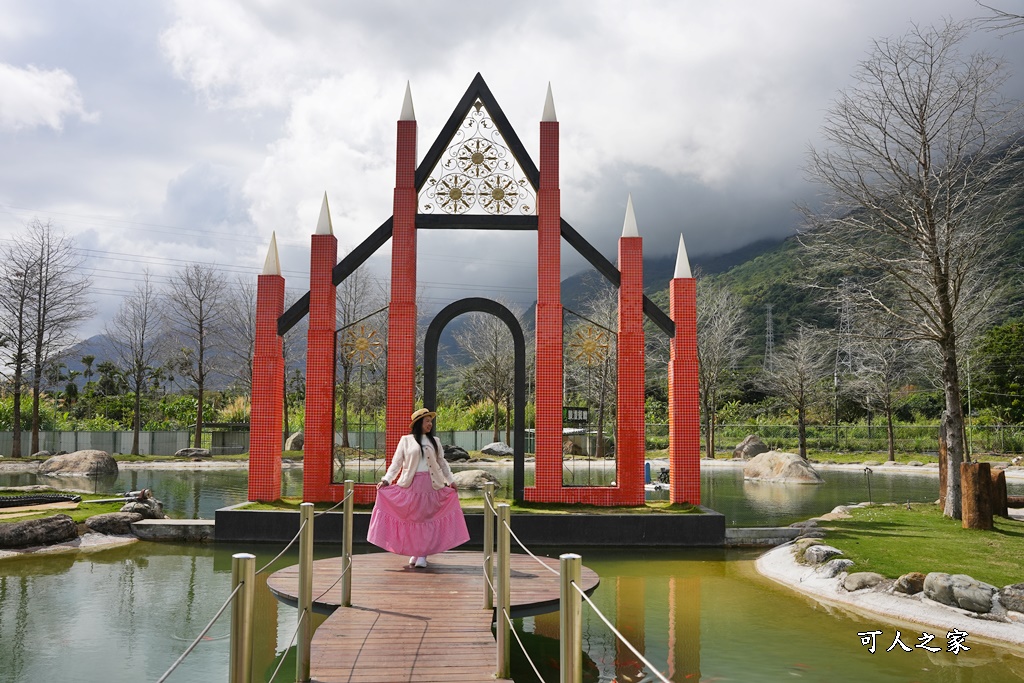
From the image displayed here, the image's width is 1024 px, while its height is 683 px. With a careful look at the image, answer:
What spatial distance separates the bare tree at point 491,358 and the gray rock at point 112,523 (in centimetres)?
2318

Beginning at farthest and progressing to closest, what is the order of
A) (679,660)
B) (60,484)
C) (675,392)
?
1. (60,484)
2. (675,392)
3. (679,660)

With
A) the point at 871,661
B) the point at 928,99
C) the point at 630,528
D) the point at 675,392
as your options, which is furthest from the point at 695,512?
the point at 928,99

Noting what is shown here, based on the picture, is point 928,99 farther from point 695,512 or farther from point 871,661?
point 871,661

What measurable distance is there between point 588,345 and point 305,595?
11.2 m

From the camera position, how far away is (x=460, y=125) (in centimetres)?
1622

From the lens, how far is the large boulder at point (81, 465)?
26.4 metres

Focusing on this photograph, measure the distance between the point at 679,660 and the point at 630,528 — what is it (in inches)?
252

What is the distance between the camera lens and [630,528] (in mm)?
13797

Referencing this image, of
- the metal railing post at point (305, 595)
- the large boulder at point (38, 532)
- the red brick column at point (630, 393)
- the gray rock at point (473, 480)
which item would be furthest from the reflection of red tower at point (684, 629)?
the large boulder at point (38, 532)

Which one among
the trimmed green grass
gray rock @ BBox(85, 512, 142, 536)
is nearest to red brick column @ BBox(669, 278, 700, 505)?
the trimmed green grass

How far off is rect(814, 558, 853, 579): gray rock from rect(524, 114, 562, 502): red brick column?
5.35 meters

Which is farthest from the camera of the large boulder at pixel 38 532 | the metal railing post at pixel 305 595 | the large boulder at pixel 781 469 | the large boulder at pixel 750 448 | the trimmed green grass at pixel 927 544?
the large boulder at pixel 750 448

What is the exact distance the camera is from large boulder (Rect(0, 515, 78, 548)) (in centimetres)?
1253

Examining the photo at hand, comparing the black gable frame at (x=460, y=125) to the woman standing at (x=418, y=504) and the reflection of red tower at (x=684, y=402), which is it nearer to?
the reflection of red tower at (x=684, y=402)
